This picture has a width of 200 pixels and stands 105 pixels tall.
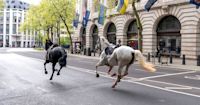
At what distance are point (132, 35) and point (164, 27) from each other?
7.82 metres

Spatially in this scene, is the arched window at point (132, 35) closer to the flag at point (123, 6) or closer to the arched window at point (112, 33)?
the arched window at point (112, 33)

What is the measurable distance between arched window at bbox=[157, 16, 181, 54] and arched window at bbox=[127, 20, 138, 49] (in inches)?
209

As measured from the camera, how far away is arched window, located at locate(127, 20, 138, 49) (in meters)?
46.5

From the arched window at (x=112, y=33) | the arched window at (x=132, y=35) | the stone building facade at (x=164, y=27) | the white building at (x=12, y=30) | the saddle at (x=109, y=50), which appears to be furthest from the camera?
the white building at (x=12, y=30)

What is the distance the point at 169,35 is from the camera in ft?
131

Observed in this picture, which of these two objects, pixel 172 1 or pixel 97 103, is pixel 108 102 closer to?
pixel 97 103

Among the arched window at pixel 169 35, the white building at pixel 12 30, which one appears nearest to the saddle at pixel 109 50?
the arched window at pixel 169 35

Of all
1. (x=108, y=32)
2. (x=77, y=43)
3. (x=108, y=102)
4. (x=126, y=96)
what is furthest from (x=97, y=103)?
(x=77, y=43)

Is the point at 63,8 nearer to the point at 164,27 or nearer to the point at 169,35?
the point at 164,27

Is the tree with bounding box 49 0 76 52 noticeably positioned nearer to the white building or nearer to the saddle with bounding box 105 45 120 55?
the saddle with bounding box 105 45 120 55

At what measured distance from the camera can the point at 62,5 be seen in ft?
182

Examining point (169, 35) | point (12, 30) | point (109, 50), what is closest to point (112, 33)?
point (169, 35)

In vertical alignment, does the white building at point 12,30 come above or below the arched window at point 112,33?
above

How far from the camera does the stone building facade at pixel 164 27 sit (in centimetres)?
3534
